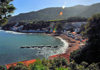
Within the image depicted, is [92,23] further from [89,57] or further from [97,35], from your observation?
[89,57]

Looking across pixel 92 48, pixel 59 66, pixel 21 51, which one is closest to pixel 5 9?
pixel 59 66

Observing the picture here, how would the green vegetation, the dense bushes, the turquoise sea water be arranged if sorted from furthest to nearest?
the turquoise sea water, the green vegetation, the dense bushes

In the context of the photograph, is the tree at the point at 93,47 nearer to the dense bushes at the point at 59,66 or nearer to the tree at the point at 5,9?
the dense bushes at the point at 59,66

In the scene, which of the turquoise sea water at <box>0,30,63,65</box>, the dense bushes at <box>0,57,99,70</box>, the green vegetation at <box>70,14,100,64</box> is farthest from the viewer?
the turquoise sea water at <box>0,30,63,65</box>

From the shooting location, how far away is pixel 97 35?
14539 mm

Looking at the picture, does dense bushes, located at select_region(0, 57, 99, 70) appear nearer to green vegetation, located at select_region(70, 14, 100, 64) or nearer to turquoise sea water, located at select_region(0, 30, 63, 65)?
green vegetation, located at select_region(70, 14, 100, 64)

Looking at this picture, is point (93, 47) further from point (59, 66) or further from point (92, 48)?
point (59, 66)

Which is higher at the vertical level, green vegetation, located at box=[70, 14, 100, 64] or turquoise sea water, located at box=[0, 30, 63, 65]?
green vegetation, located at box=[70, 14, 100, 64]

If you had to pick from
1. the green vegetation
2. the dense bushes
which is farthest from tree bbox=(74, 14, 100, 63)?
the dense bushes

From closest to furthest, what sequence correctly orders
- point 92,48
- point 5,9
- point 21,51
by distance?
point 5,9 < point 92,48 < point 21,51

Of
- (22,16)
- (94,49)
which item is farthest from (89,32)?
(22,16)

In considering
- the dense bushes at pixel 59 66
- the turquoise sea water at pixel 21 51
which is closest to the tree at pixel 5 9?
the dense bushes at pixel 59 66

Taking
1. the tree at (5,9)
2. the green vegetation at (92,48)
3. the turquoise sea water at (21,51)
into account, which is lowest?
the turquoise sea water at (21,51)

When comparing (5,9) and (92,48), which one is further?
(92,48)
